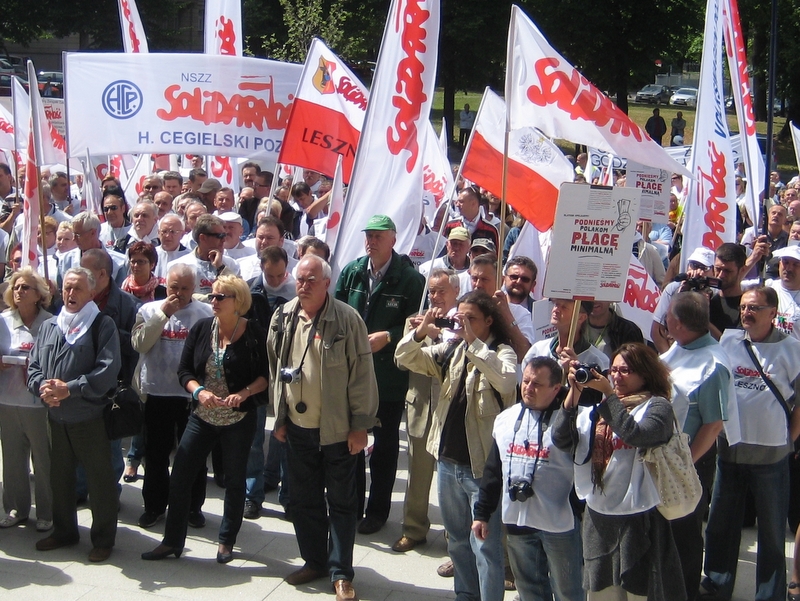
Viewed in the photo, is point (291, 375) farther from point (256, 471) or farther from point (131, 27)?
point (131, 27)

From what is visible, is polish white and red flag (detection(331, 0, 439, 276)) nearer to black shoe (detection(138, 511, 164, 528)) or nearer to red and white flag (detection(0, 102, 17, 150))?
black shoe (detection(138, 511, 164, 528))

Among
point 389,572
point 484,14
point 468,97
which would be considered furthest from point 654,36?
point 389,572

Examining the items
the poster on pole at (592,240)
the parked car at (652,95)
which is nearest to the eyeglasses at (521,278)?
the poster on pole at (592,240)

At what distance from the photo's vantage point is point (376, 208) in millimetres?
6633

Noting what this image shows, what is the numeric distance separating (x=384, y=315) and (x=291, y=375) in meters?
1.04

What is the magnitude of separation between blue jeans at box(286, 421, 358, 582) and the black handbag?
3.12ft

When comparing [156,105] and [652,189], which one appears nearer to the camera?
[156,105]

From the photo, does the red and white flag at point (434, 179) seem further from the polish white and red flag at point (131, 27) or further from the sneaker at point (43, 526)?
the sneaker at point (43, 526)

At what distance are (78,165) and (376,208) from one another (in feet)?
21.0

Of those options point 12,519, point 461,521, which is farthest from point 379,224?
point 12,519

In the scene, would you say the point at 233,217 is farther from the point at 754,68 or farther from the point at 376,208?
the point at 754,68

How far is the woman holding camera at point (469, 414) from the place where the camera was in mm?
4867

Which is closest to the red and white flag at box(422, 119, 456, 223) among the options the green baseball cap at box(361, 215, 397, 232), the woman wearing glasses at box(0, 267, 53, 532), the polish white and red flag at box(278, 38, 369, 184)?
the polish white and red flag at box(278, 38, 369, 184)

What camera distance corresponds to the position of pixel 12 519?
20.3 ft
